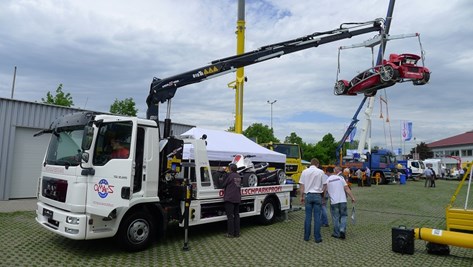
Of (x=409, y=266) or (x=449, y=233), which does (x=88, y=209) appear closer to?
(x=409, y=266)

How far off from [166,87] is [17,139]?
7925 mm

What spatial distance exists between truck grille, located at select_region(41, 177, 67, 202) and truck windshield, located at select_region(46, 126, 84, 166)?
33 centimetres

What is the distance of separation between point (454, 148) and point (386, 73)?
65310mm

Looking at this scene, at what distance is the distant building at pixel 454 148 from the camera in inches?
2363

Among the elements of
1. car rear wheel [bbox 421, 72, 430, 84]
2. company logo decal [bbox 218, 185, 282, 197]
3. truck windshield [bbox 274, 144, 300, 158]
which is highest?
car rear wheel [bbox 421, 72, 430, 84]

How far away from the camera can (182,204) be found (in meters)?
7.74

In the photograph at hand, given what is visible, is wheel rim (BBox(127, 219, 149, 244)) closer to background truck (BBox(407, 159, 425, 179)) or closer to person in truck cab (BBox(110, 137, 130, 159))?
person in truck cab (BBox(110, 137, 130, 159))

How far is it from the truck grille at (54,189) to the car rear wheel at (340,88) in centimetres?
983

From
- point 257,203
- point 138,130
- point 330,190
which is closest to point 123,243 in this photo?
point 138,130

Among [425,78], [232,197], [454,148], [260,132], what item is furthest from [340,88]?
[454,148]

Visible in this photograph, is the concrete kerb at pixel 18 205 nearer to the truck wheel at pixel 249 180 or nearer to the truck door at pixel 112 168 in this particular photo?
the truck door at pixel 112 168

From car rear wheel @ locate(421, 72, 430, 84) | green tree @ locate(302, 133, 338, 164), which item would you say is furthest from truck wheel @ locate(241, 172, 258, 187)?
green tree @ locate(302, 133, 338, 164)

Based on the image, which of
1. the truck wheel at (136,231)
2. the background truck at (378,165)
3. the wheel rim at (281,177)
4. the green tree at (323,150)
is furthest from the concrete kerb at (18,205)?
Answer: the green tree at (323,150)

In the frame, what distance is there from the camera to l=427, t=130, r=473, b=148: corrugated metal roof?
64.3 meters
